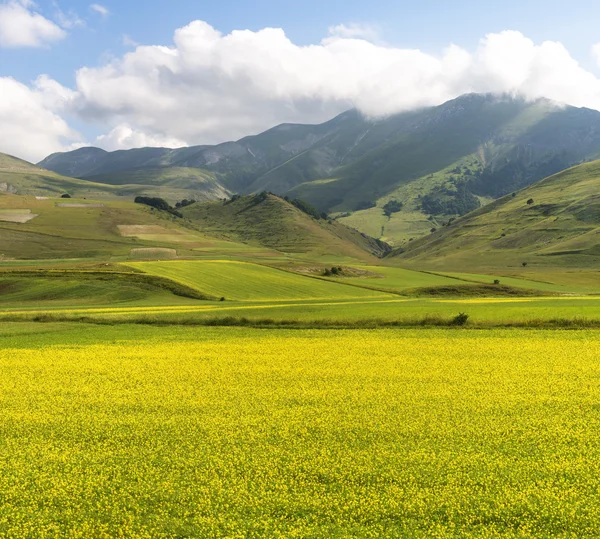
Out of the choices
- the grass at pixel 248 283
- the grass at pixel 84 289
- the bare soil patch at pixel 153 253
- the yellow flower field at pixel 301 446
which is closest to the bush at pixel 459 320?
the yellow flower field at pixel 301 446

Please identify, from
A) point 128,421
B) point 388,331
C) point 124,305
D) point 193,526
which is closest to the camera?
point 193,526

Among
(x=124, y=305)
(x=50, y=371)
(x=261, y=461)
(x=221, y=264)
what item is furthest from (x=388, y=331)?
(x=221, y=264)

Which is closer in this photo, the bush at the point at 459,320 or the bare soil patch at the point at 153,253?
the bush at the point at 459,320

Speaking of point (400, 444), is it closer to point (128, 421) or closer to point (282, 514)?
point (282, 514)

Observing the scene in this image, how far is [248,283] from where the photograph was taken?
104500 mm

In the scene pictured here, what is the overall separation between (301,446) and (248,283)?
283ft

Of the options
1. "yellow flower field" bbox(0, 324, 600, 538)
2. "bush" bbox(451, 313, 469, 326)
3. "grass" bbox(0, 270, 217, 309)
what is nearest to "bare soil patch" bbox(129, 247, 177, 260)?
"grass" bbox(0, 270, 217, 309)

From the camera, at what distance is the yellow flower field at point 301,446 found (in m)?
14.4

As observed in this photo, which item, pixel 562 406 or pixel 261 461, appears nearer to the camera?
pixel 261 461

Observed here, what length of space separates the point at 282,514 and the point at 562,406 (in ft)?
53.1

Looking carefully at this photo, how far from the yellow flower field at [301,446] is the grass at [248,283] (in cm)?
5865

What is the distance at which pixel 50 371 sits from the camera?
32.5 meters

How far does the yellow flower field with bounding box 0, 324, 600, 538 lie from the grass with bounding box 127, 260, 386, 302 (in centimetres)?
5865

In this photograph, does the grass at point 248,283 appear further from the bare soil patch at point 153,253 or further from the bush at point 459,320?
the bare soil patch at point 153,253
